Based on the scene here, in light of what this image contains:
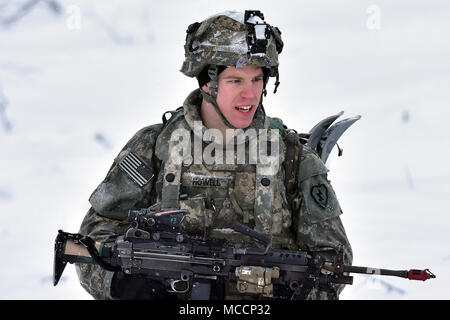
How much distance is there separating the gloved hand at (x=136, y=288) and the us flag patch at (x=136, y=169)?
2.96ft

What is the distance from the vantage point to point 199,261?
22.4ft

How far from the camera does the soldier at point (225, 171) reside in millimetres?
7262

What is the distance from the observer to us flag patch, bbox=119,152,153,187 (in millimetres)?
7500

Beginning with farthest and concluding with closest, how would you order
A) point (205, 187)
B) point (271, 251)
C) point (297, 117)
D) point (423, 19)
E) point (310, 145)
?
point (423, 19) < point (297, 117) < point (310, 145) < point (205, 187) < point (271, 251)

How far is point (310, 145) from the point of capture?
27.5 feet

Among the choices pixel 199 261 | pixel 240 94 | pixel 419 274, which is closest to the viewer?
pixel 419 274

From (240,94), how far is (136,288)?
76.0 inches

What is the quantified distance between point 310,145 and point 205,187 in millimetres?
1487

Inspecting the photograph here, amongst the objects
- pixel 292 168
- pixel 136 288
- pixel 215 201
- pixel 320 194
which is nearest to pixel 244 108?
pixel 292 168

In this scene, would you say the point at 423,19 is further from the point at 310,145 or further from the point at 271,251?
the point at 271,251

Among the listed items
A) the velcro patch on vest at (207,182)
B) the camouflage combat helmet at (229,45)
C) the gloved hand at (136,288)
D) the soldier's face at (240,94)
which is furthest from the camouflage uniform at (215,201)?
the camouflage combat helmet at (229,45)

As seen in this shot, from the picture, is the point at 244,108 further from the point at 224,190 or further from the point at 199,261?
the point at 199,261

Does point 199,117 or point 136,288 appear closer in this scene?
point 136,288
